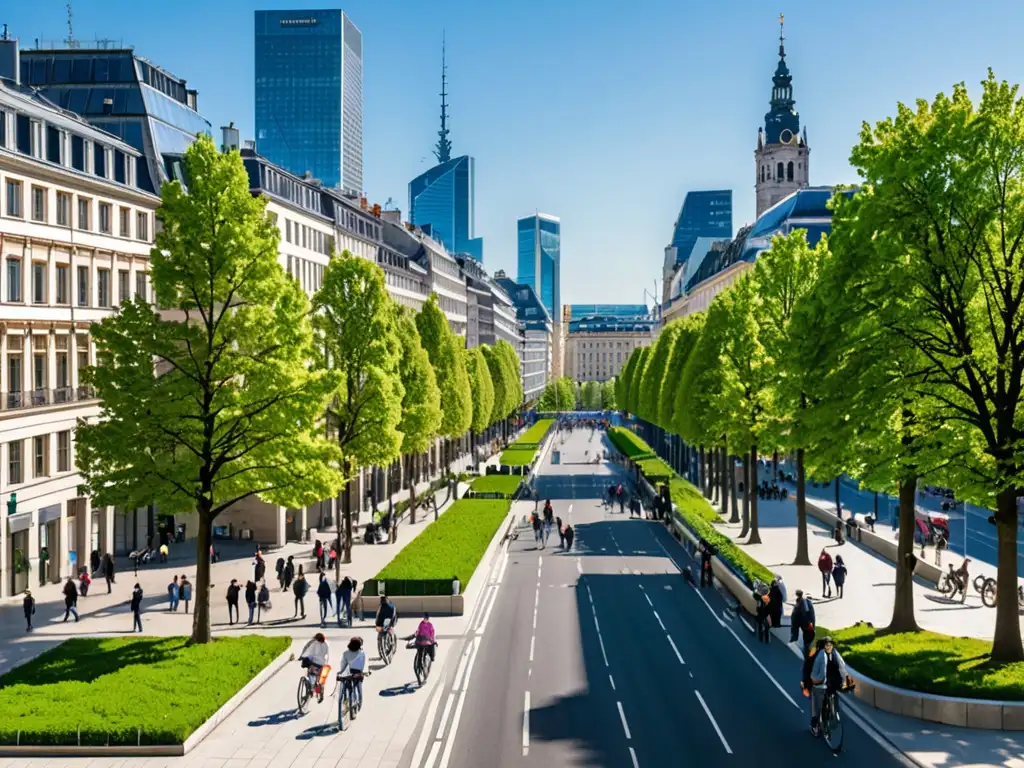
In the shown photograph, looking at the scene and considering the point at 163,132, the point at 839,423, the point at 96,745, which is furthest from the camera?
the point at 163,132

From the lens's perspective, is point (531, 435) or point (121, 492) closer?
point (121, 492)

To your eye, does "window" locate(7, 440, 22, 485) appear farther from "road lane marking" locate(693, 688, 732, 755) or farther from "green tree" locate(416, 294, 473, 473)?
"green tree" locate(416, 294, 473, 473)

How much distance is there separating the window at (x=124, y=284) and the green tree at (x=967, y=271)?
122 feet

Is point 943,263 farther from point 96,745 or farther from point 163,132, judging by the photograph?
point 163,132

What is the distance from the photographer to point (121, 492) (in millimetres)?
31312

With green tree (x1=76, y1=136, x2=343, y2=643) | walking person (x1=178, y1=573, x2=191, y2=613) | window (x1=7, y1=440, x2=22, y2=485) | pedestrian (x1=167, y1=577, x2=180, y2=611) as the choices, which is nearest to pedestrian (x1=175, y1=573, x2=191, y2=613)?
walking person (x1=178, y1=573, x2=191, y2=613)

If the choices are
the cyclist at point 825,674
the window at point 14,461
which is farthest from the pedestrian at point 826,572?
the window at point 14,461

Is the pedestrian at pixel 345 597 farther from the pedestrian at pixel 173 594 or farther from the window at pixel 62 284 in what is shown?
the window at pixel 62 284

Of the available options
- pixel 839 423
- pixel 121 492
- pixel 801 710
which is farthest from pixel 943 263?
pixel 121 492

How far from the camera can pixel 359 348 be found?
52219 millimetres

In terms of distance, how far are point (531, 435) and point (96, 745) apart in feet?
433

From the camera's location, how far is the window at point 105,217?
172 ft

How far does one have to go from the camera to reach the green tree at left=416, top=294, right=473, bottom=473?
3012 inches

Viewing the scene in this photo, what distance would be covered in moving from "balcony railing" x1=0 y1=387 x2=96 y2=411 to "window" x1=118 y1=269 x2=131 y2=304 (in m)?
5.21
